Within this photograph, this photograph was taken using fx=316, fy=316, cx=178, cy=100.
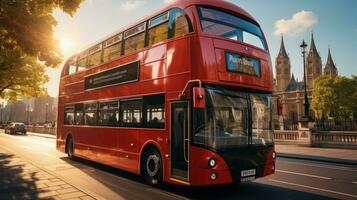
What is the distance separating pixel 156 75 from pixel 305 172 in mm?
6942

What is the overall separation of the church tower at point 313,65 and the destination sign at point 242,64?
392 ft

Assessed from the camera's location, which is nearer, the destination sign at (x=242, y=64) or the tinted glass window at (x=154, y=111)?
the destination sign at (x=242, y=64)

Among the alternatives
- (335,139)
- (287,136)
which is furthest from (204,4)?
(287,136)

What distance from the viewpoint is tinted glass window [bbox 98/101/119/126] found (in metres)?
10.8

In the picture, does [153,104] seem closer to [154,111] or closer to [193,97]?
[154,111]

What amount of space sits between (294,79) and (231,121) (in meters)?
135

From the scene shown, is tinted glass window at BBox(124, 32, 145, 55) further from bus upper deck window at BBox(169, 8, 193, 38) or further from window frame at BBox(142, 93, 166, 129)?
window frame at BBox(142, 93, 166, 129)

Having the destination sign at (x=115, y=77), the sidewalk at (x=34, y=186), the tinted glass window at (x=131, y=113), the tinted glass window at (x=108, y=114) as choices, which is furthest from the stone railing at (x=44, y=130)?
the tinted glass window at (x=131, y=113)

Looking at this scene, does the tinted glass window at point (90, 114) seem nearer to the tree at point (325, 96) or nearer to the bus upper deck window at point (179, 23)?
the bus upper deck window at point (179, 23)

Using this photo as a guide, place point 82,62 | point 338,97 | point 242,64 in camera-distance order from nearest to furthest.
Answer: point 242,64 < point 82,62 < point 338,97

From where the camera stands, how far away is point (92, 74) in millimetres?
12602

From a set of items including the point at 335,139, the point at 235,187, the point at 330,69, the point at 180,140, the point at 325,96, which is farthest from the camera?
the point at 330,69

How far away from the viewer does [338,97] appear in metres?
68.2

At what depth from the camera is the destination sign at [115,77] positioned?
9930 mm
